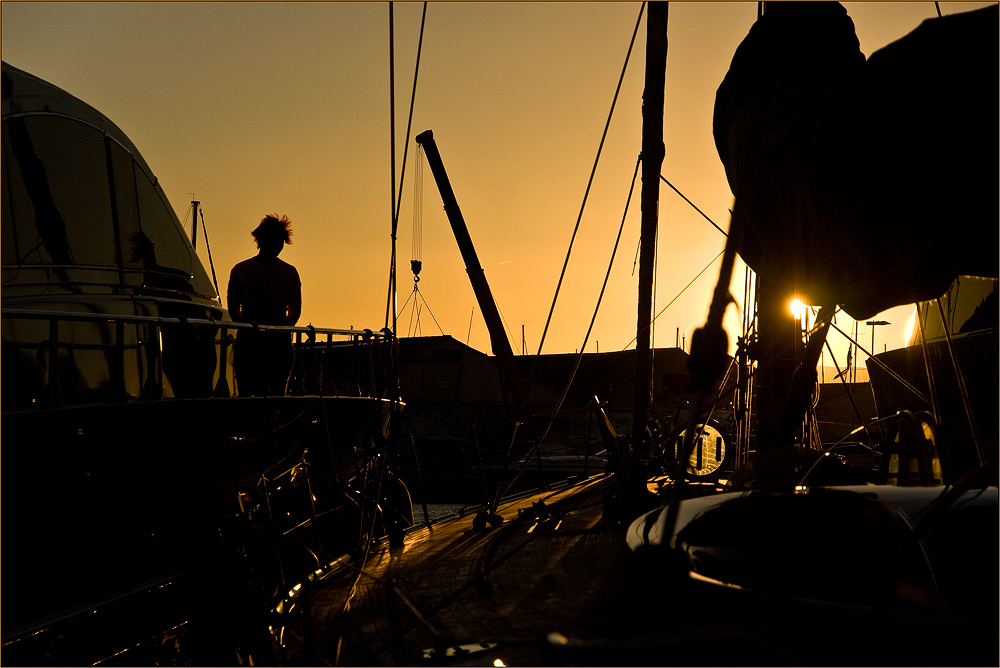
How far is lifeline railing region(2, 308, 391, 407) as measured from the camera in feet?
19.0

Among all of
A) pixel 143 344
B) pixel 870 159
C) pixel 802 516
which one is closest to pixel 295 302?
pixel 143 344

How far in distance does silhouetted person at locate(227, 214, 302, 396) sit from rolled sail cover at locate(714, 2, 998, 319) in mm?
4557

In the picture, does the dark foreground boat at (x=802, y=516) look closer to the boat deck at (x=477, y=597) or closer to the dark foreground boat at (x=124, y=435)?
the boat deck at (x=477, y=597)

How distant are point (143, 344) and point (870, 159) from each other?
6.19 metres

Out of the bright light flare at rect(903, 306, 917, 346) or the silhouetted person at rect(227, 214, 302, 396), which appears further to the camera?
the bright light flare at rect(903, 306, 917, 346)

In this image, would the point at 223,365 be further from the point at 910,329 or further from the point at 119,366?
the point at 910,329

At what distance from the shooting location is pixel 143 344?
7086 mm

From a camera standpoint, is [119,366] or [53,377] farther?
[119,366]

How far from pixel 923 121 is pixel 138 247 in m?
7.90

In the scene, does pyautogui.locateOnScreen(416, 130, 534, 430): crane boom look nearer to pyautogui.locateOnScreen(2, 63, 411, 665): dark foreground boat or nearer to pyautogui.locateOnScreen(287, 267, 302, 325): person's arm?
pyautogui.locateOnScreen(2, 63, 411, 665): dark foreground boat

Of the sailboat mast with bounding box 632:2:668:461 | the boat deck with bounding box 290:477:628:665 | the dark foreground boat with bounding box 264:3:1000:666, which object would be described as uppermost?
the sailboat mast with bounding box 632:2:668:461

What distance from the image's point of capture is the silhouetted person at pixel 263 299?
288 inches

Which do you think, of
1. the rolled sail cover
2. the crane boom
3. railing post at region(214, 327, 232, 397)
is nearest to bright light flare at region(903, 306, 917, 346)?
the rolled sail cover

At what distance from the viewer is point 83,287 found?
7754 mm
